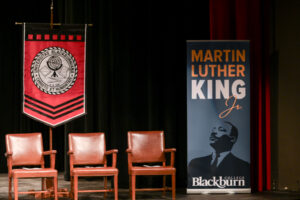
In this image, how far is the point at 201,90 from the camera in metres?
6.76

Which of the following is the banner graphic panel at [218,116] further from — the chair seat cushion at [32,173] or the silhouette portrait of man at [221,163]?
the chair seat cushion at [32,173]

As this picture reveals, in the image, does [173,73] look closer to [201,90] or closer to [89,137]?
[201,90]

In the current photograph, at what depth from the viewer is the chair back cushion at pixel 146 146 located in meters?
6.59

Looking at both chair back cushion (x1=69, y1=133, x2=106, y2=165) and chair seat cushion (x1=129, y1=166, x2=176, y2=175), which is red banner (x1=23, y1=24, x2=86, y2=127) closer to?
chair back cushion (x1=69, y1=133, x2=106, y2=165)

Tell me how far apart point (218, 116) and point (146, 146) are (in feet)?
3.45

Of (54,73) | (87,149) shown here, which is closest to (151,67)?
(54,73)

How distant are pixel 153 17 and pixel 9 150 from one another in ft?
9.47

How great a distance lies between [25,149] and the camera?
635 cm

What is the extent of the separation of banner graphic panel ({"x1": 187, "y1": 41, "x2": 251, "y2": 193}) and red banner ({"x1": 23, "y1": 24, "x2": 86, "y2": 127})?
1485mm

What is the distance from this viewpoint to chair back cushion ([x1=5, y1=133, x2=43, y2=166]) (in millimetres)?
6289

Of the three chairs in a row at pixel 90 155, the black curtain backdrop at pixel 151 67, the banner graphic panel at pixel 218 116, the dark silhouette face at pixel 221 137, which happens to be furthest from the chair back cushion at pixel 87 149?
the dark silhouette face at pixel 221 137

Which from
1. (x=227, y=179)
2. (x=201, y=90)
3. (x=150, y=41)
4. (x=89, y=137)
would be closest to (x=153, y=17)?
(x=150, y=41)

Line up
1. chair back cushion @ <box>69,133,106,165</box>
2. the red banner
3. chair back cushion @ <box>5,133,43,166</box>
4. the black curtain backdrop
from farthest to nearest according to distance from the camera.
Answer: the black curtain backdrop
the red banner
chair back cushion @ <box>69,133,106,165</box>
chair back cushion @ <box>5,133,43,166</box>

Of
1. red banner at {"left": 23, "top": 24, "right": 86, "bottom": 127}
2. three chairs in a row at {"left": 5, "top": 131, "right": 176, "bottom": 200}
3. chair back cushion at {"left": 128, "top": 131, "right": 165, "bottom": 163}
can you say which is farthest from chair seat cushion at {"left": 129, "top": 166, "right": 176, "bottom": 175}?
red banner at {"left": 23, "top": 24, "right": 86, "bottom": 127}
